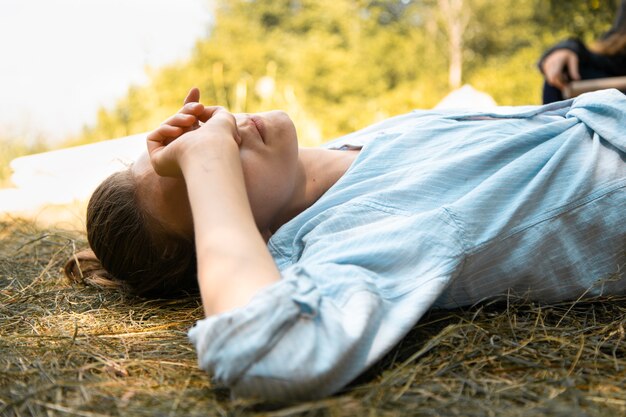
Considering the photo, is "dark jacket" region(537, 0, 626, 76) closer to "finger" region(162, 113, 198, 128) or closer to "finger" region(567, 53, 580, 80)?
"finger" region(567, 53, 580, 80)

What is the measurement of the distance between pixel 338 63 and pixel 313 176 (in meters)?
9.80

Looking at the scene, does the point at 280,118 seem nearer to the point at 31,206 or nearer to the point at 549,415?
the point at 549,415

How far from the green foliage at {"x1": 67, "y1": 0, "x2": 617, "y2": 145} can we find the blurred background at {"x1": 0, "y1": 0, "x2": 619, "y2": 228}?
25 mm

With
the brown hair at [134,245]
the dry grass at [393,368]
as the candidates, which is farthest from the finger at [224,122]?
the dry grass at [393,368]

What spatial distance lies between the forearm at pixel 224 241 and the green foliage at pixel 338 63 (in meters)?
4.33

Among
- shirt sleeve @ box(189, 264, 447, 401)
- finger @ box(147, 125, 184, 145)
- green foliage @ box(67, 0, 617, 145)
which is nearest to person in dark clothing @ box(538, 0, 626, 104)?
green foliage @ box(67, 0, 617, 145)

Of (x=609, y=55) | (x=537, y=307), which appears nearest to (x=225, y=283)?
(x=537, y=307)

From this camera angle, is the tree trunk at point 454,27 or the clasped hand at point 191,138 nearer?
the clasped hand at point 191,138

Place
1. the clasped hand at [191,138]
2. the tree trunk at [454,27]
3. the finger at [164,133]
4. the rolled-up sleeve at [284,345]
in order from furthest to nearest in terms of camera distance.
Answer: the tree trunk at [454,27], the finger at [164,133], the clasped hand at [191,138], the rolled-up sleeve at [284,345]

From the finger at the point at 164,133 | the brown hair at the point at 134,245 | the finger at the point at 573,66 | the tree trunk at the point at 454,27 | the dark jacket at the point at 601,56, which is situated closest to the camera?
the finger at the point at 164,133

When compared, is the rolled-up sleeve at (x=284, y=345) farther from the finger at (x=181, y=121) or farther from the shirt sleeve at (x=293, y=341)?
the finger at (x=181, y=121)

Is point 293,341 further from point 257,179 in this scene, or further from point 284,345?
point 257,179

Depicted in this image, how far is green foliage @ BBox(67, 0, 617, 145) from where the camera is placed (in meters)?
7.63

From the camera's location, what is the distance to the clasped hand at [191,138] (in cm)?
141
